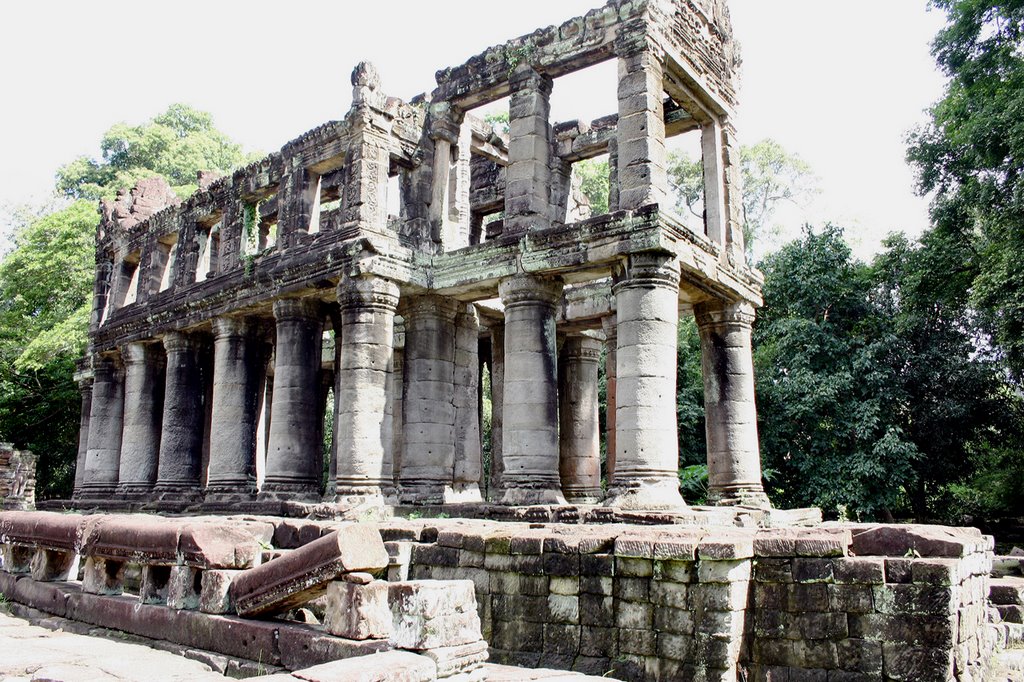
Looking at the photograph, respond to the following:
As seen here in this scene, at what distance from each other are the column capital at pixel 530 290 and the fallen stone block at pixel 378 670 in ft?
26.3

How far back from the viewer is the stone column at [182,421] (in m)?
18.2

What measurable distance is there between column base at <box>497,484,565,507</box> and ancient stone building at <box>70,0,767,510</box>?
0.12 ft

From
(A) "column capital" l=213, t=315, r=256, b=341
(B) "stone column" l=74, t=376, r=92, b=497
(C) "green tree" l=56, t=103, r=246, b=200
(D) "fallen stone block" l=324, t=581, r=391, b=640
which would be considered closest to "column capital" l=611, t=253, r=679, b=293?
(D) "fallen stone block" l=324, t=581, r=391, b=640

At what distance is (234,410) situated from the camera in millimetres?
16891

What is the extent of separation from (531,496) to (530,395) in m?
1.54

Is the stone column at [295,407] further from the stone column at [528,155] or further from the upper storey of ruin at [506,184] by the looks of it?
the stone column at [528,155]

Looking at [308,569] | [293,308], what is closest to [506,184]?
[293,308]

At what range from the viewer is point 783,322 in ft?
70.3

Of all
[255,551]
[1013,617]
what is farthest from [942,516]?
[255,551]

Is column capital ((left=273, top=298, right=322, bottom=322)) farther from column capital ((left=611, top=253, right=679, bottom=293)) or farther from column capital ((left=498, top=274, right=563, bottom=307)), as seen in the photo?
column capital ((left=611, top=253, right=679, bottom=293))

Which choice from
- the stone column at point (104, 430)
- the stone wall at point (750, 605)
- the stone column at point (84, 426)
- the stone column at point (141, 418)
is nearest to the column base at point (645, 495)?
the stone wall at point (750, 605)

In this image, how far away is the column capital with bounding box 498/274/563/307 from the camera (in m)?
12.7

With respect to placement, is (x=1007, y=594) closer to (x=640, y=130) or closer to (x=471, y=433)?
(x=640, y=130)

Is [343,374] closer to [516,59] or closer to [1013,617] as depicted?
[516,59]
